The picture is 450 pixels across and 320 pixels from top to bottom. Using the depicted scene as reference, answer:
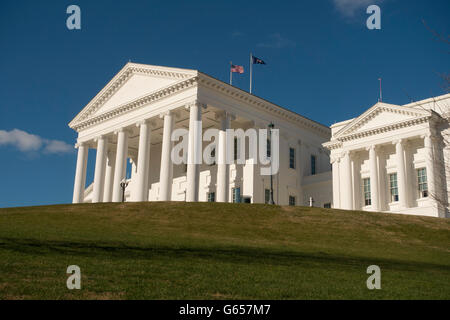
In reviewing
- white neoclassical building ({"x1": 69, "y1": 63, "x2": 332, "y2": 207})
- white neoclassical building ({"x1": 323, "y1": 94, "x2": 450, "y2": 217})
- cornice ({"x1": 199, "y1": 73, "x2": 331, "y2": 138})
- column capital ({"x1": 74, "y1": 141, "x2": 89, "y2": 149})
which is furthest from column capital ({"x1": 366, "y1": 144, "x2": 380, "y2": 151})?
column capital ({"x1": 74, "y1": 141, "x2": 89, "y2": 149})

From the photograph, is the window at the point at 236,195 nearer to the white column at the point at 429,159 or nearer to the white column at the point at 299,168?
the white column at the point at 299,168

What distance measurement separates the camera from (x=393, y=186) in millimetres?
47312

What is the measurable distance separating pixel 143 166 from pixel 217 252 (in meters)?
31.2

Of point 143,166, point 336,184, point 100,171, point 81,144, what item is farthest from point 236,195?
point 81,144

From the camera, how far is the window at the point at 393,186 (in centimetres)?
4694

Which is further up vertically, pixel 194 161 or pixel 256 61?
pixel 256 61

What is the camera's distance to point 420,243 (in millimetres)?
24094

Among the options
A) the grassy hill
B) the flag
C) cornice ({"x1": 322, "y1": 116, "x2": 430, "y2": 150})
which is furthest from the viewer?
the flag

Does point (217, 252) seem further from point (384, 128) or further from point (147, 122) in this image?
point (147, 122)

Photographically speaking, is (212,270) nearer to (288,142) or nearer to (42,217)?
(42,217)

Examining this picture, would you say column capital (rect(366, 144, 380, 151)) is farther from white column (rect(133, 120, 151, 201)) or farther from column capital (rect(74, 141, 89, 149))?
column capital (rect(74, 141, 89, 149))

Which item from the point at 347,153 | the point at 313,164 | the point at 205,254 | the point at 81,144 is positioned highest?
the point at 81,144

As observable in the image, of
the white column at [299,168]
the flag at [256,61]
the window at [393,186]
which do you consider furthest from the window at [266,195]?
the flag at [256,61]

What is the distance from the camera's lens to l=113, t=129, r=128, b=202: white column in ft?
166
